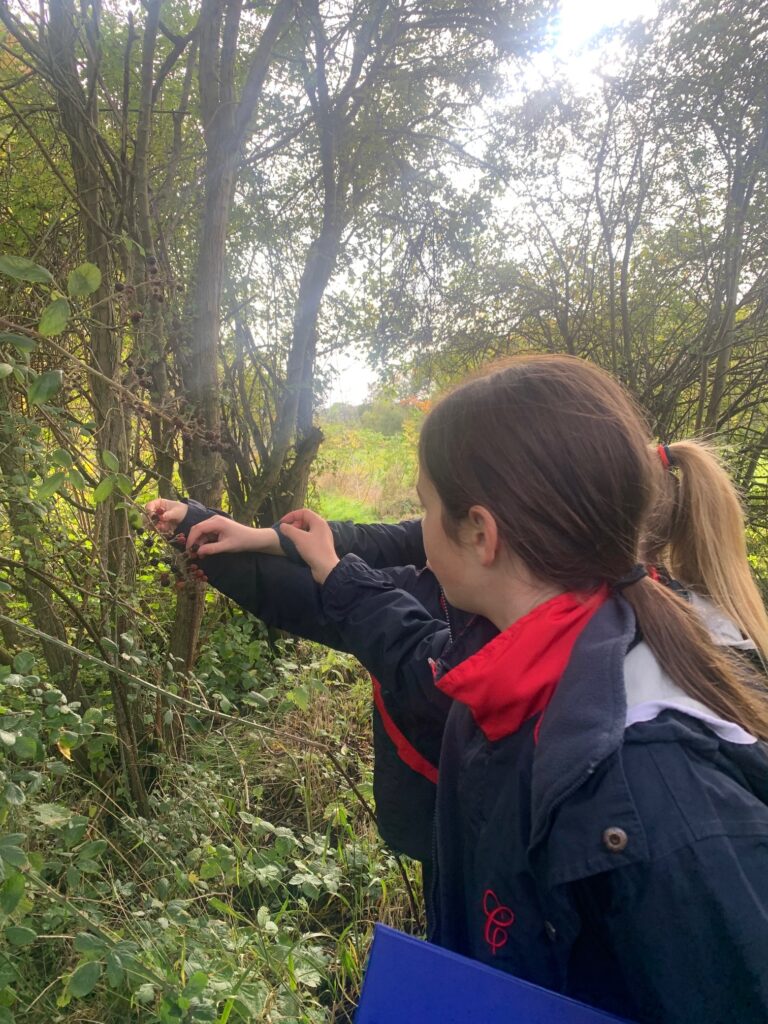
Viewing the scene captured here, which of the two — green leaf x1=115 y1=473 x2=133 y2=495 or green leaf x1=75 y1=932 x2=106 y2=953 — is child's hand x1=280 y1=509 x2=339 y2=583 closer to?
green leaf x1=115 y1=473 x2=133 y2=495

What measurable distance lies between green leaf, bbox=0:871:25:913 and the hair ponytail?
3.13 feet

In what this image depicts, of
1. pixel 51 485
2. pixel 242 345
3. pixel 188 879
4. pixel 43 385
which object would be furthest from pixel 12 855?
pixel 242 345

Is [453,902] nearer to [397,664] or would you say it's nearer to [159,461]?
[397,664]

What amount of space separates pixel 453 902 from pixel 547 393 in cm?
85

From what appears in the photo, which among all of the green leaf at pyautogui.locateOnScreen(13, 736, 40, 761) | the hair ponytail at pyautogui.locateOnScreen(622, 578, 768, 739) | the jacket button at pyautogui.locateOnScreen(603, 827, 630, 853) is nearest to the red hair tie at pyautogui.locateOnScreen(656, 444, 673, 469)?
the hair ponytail at pyautogui.locateOnScreen(622, 578, 768, 739)

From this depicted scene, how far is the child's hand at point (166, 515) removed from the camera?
59.8 inches

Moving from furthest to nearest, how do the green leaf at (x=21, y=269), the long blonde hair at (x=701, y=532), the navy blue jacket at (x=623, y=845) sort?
the long blonde hair at (x=701, y=532), the green leaf at (x=21, y=269), the navy blue jacket at (x=623, y=845)

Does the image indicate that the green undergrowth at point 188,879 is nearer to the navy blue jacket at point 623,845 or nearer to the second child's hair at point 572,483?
the navy blue jacket at point 623,845

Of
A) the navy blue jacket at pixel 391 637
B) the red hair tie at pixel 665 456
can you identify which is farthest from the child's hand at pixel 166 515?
the red hair tie at pixel 665 456

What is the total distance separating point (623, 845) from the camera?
2.33 feet

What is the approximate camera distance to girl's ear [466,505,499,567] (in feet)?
3.32

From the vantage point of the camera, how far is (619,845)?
71cm

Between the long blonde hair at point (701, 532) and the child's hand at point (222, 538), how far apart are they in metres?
0.89

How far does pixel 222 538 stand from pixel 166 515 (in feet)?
0.49
